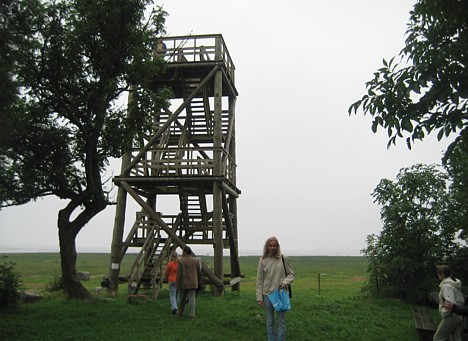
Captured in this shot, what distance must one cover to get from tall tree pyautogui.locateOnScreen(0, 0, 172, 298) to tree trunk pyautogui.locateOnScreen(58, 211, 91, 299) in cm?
3

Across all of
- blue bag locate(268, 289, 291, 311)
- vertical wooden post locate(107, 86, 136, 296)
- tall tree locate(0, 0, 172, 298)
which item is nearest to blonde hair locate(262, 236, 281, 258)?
blue bag locate(268, 289, 291, 311)

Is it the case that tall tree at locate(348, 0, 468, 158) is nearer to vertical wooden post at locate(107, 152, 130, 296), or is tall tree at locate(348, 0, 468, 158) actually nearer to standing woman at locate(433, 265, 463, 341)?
standing woman at locate(433, 265, 463, 341)

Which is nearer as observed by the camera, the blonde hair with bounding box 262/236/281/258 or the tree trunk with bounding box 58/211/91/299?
the blonde hair with bounding box 262/236/281/258

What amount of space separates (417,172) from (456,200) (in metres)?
1.70

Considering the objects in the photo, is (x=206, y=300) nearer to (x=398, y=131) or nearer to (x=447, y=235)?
(x=447, y=235)

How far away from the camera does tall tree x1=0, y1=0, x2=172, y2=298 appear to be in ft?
35.6

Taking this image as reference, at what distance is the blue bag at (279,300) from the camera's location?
23.3ft

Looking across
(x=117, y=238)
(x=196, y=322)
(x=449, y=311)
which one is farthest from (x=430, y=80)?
(x=117, y=238)

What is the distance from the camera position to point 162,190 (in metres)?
18.3

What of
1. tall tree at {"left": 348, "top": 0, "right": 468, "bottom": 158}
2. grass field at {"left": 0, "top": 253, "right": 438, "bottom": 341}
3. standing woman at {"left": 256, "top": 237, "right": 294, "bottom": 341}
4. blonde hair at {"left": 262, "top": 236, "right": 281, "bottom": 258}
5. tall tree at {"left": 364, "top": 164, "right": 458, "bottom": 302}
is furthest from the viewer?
tall tree at {"left": 364, "top": 164, "right": 458, "bottom": 302}

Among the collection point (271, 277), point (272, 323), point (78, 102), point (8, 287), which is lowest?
point (272, 323)

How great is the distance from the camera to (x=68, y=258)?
12.0 meters

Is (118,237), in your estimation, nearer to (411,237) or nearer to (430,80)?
(411,237)

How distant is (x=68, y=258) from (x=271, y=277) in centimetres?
711
